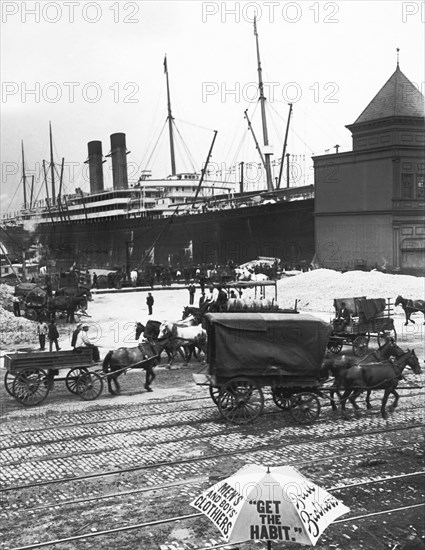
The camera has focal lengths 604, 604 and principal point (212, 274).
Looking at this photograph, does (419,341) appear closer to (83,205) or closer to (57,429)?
(57,429)

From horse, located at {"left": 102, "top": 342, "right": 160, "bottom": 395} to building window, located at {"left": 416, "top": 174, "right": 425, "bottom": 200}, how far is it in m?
35.9

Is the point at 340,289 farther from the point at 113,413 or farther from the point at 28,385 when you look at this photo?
the point at 28,385

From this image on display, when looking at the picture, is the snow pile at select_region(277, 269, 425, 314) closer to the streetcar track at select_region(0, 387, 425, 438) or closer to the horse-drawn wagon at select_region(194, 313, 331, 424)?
the streetcar track at select_region(0, 387, 425, 438)

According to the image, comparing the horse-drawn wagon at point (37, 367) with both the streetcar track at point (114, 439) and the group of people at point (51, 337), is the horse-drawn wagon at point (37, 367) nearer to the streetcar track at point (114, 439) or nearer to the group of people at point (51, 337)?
the streetcar track at point (114, 439)

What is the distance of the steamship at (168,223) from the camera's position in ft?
208

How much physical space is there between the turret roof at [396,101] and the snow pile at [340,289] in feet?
60.0

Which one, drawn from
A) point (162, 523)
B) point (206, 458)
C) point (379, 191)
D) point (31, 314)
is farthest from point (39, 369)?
point (379, 191)

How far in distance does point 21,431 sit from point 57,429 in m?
0.68

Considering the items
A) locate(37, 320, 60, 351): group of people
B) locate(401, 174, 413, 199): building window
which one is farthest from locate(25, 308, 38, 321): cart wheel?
locate(401, 174, 413, 199): building window

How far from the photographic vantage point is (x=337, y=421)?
12320 mm

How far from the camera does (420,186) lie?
45938 millimetres

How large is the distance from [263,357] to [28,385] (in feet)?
17.9

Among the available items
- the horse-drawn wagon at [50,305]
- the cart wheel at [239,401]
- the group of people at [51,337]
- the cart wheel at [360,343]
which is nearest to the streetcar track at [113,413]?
the cart wheel at [239,401]

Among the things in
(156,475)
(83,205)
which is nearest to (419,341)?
(156,475)
